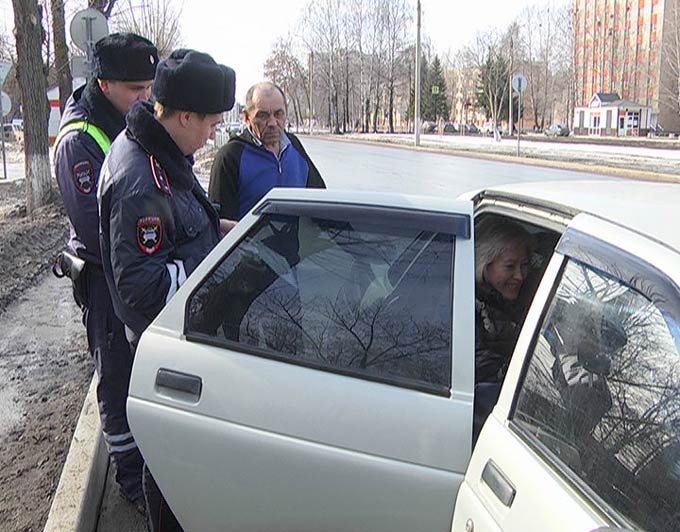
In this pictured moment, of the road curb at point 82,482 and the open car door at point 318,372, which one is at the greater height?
the open car door at point 318,372

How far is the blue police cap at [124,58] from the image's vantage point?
3.18 metres

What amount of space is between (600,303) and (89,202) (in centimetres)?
221

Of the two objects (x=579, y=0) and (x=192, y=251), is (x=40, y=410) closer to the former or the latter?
(x=192, y=251)

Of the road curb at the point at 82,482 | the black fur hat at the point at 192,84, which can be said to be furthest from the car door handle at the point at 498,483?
the road curb at the point at 82,482

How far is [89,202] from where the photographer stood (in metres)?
3.03

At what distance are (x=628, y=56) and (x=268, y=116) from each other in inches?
3731

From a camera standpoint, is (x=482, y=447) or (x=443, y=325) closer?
(x=482, y=447)

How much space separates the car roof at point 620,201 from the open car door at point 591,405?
0.17ft

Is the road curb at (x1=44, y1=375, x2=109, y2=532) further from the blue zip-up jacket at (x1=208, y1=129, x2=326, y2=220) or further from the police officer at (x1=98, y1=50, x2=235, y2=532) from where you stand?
the blue zip-up jacket at (x1=208, y1=129, x2=326, y2=220)

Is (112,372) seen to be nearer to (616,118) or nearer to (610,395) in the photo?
(610,395)

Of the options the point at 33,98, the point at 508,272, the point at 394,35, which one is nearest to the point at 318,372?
the point at 508,272

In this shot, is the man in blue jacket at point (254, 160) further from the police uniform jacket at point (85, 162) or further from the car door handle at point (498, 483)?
the car door handle at point (498, 483)

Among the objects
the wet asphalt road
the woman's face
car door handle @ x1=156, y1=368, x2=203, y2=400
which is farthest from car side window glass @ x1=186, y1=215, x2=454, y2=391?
the wet asphalt road

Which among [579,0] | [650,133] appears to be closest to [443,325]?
[650,133]
